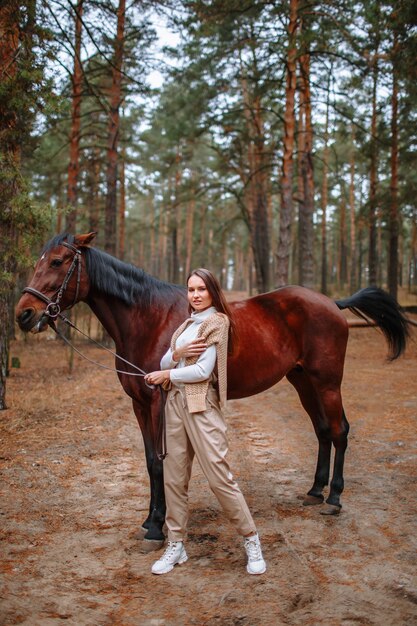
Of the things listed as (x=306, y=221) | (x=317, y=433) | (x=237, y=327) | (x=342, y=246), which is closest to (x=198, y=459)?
(x=237, y=327)

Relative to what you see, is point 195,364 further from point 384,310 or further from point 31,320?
point 384,310

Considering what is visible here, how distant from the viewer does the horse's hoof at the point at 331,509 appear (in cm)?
413

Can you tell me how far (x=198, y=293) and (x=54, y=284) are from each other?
130 centimetres

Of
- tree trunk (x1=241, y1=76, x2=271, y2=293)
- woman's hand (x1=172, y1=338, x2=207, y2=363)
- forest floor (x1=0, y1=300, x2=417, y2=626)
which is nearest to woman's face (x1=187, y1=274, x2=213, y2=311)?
woman's hand (x1=172, y1=338, x2=207, y2=363)

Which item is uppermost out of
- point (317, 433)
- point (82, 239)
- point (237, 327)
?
point (82, 239)

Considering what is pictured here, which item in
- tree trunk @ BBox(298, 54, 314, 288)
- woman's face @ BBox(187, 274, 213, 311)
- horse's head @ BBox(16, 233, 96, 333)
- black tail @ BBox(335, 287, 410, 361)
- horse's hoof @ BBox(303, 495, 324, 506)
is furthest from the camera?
tree trunk @ BBox(298, 54, 314, 288)

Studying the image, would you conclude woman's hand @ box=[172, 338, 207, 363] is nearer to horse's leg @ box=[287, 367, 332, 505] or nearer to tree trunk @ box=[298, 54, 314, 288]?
horse's leg @ box=[287, 367, 332, 505]

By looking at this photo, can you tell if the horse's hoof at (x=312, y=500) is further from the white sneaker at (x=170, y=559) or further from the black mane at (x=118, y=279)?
the black mane at (x=118, y=279)

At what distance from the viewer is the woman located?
10.1 ft

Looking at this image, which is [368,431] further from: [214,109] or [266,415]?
[214,109]

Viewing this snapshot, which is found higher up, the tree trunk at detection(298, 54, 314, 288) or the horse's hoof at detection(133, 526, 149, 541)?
the tree trunk at detection(298, 54, 314, 288)

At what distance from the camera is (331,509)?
13.6 ft

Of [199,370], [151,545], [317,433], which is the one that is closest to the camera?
[199,370]

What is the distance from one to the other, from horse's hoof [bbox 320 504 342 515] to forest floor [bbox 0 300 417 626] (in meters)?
0.05
